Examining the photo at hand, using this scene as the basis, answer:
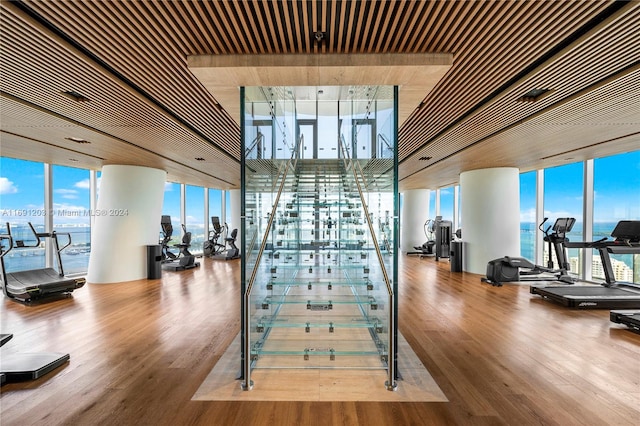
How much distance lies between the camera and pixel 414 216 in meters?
13.5

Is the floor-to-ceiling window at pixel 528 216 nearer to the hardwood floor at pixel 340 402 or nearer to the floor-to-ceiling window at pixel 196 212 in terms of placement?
→ the hardwood floor at pixel 340 402

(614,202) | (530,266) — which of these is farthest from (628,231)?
(614,202)

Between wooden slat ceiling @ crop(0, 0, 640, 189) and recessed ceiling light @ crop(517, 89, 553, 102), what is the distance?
9 cm

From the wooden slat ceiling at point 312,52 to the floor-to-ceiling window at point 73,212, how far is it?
304cm

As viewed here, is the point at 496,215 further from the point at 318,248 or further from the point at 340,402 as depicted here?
the point at 340,402

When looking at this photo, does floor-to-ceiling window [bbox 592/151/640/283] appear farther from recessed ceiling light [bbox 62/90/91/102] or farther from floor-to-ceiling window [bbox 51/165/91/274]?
floor-to-ceiling window [bbox 51/165/91/274]

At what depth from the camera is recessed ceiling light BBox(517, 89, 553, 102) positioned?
358 centimetres

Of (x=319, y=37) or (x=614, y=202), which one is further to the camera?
(x=614, y=202)

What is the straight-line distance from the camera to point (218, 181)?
1112 cm

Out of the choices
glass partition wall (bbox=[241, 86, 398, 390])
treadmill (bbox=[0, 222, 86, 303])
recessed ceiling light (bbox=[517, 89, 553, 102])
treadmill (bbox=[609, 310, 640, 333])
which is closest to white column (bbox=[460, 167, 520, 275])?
treadmill (bbox=[609, 310, 640, 333])

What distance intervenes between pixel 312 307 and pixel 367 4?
3.08 m

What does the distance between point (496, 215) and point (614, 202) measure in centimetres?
267

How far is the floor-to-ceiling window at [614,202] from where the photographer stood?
7.14 meters

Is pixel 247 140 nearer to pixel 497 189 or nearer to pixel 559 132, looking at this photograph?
pixel 559 132
